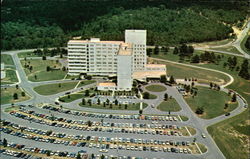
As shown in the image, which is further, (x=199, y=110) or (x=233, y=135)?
(x=199, y=110)

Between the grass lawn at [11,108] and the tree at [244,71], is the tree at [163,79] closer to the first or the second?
the tree at [244,71]

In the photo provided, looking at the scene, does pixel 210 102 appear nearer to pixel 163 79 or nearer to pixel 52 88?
pixel 163 79

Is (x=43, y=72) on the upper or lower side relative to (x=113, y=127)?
upper

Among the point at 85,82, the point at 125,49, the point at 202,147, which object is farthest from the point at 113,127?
the point at 125,49

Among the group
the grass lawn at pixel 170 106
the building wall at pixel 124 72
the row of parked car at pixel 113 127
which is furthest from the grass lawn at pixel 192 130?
the building wall at pixel 124 72

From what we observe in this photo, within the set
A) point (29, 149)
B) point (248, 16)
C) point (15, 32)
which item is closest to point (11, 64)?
point (15, 32)

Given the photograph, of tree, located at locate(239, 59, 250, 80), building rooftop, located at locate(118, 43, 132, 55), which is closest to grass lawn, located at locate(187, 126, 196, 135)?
building rooftop, located at locate(118, 43, 132, 55)
